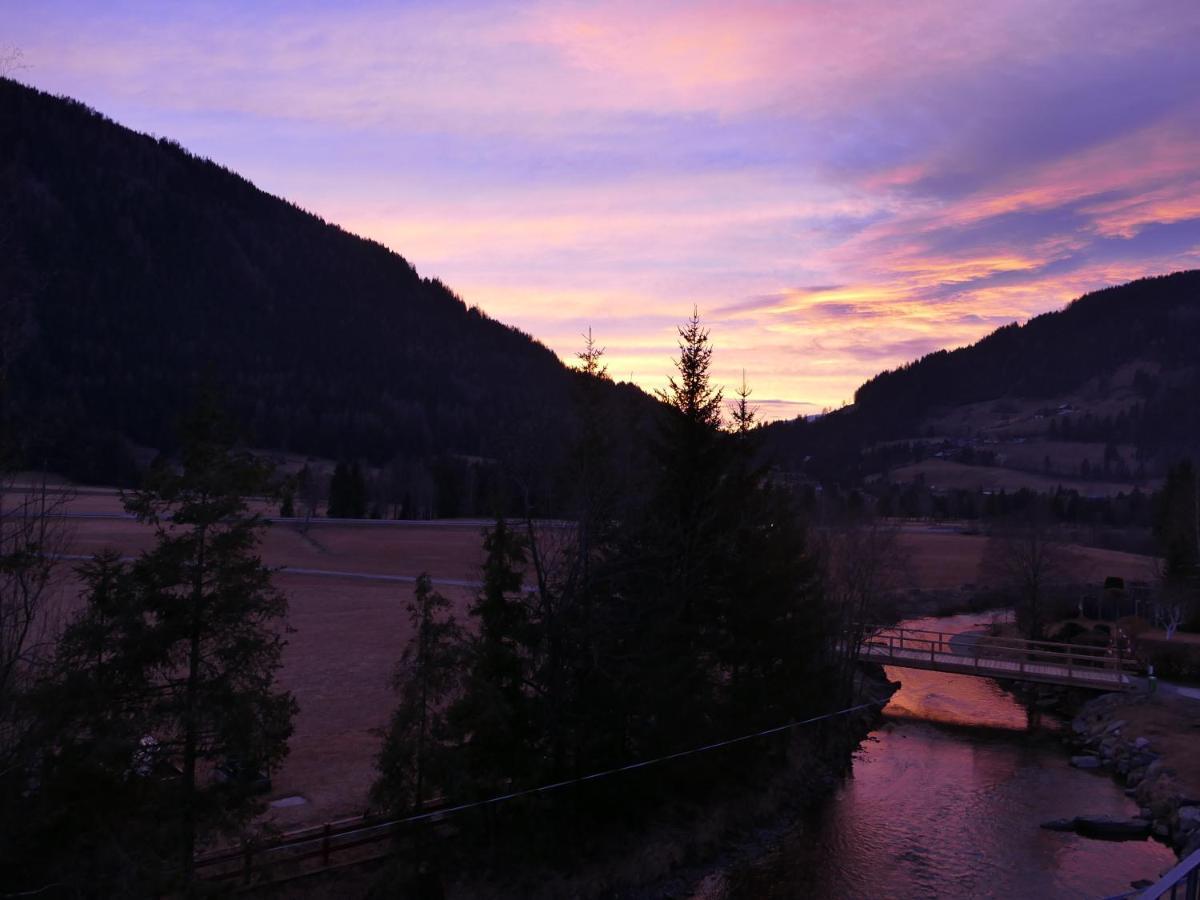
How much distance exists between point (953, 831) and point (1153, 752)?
7.66 meters

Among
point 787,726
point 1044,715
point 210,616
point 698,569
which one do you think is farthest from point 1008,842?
point 210,616

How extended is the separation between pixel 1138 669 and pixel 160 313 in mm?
195054

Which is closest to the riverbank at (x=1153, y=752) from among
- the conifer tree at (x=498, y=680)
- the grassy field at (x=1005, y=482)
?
the conifer tree at (x=498, y=680)

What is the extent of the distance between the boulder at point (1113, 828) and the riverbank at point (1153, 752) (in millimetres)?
301

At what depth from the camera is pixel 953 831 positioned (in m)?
20.6

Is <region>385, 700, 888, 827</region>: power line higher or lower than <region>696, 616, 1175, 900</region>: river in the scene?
higher

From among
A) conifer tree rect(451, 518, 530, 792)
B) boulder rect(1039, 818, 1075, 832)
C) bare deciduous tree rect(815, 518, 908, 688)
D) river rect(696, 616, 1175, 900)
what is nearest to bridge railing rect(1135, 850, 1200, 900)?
conifer tree rect(451, 518, 530, 792)

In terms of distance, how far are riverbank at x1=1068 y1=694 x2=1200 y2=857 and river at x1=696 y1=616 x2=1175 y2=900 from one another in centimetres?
56

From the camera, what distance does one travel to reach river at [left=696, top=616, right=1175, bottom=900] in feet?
58.4

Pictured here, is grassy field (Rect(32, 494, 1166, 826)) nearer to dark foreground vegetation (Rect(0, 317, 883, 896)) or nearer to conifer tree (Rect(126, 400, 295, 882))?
dark foreground vegetation (Rect(0, 317, 883, 896))

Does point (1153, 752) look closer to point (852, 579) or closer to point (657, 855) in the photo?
point (852, 579)

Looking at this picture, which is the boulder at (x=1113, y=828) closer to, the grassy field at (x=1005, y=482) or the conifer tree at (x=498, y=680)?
the conifer tree at (x=498, y=680)

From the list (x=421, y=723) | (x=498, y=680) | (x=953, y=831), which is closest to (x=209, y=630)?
(x=421, y=723)

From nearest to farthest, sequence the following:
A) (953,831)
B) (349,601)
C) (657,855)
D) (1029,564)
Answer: (657,855) → (953,831) → (1029,564) → (349,601)
